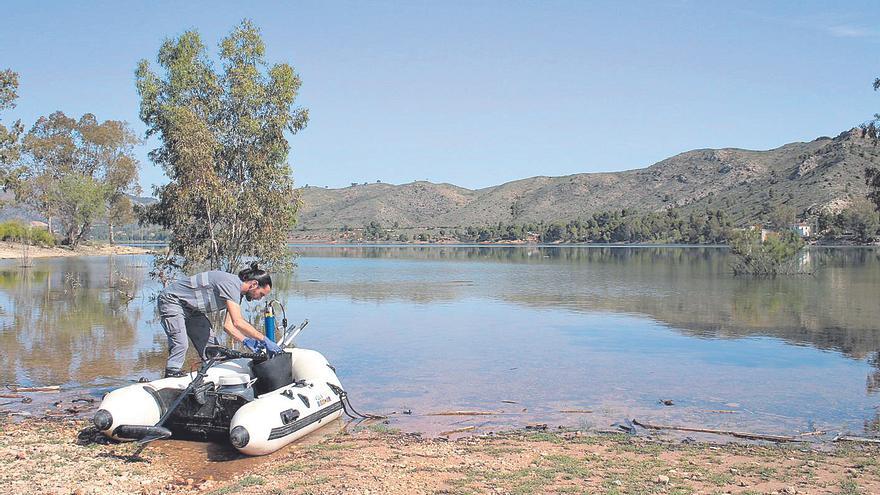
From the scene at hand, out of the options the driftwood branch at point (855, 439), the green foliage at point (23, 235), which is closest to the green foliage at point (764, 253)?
the driftwood branch at point (855, 439)

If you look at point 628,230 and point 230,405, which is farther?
point 628,230

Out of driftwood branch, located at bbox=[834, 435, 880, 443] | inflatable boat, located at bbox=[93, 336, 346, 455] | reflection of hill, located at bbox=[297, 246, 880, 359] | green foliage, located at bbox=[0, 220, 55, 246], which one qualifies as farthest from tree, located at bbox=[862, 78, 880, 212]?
green foliage, located at bbox=[0, 220, 55, 246]

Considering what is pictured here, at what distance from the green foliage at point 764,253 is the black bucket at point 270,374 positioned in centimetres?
4088

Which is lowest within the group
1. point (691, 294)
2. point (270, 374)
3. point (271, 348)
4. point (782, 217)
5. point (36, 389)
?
point (36, 389)

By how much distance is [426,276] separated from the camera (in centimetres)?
4825

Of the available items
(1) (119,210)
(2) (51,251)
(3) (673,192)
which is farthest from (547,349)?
(3) (673,192)

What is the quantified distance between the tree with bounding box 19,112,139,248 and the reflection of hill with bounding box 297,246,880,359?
3179 cm

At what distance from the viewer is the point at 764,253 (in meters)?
46.0

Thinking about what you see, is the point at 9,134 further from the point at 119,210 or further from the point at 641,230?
the point at 641,230

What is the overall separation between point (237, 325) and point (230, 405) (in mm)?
928

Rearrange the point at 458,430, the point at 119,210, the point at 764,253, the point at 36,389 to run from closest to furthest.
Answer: the point at 458,430 → the point at 36,389 → the point at 764,253 → the point at 119,210

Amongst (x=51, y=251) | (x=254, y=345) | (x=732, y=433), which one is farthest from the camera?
(x=51, y=251)

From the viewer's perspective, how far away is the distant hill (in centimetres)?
11462

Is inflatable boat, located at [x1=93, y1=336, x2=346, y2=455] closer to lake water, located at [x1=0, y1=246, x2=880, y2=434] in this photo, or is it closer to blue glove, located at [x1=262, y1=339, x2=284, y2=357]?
blue glove, located at [x1=262, y1=339, x2=284, y2=357]
